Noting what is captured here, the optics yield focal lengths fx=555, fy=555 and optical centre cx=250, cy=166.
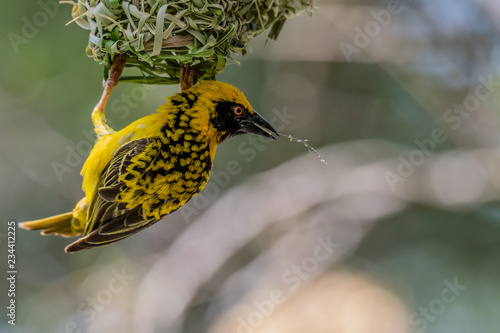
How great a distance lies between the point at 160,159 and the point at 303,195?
13.5 feet

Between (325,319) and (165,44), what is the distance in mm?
4517

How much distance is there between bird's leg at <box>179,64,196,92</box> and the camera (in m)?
2.21

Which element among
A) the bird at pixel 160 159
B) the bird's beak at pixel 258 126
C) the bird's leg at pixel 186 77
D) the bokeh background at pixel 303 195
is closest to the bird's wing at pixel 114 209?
the bird at pixel 160 159

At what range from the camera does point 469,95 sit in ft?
19.6

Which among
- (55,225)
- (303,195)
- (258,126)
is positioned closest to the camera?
(258,126)

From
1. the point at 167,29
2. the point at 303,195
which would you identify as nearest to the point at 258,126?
the point at 167,29

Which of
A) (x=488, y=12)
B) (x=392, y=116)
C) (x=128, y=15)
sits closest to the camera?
(x=128, y=15)

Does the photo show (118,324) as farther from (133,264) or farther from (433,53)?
(433,53)

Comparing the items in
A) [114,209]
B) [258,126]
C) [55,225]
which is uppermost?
[258,126]

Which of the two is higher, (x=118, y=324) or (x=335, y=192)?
(x=335, y=192)

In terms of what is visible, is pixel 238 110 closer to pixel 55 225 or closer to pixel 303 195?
pixel 55 225

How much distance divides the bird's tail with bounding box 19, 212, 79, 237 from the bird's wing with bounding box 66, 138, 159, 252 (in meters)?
0.33

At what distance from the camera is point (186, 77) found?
222 cm

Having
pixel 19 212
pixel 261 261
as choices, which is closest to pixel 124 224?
pixel 261 261
